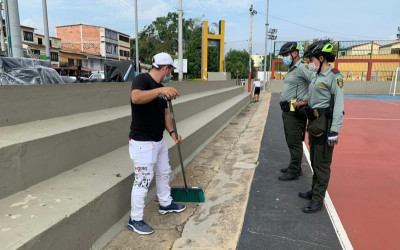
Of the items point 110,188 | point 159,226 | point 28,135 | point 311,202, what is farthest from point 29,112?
point 311,202

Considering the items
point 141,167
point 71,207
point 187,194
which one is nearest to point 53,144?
point 71,207

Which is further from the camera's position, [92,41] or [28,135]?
[92,41]

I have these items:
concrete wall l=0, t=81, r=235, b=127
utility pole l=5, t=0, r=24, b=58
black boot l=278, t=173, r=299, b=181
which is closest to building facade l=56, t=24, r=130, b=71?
utility pole l=5, t=0, r=24, b=58

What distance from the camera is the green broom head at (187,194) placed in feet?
11.6

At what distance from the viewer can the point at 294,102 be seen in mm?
4094

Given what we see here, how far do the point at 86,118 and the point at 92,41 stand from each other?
6103 cm

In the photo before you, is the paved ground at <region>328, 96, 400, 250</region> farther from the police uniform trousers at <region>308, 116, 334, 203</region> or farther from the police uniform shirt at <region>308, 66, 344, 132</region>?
the police uniform shirt at <region>308, 66, 344, 132</region>

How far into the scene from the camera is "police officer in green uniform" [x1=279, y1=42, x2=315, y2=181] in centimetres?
408

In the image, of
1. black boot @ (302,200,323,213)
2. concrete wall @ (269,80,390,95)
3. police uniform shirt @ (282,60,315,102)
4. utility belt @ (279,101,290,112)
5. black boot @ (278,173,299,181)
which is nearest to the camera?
black boot @ (302,200,323,213)

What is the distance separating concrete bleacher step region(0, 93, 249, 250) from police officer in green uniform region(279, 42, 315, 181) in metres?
2.43

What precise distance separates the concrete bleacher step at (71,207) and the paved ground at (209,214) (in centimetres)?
33

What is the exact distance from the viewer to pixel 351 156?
5766mm

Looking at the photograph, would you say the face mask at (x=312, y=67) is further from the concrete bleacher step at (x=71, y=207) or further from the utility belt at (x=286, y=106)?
the concrete bleacher step at (x=71, y=207)

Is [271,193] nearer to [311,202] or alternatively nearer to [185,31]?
[311,202]
